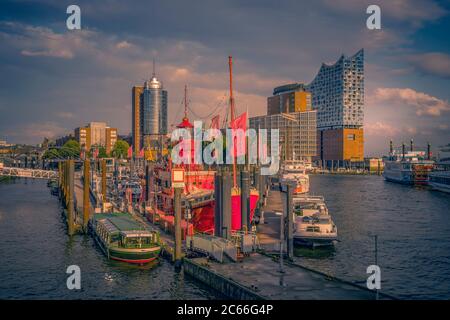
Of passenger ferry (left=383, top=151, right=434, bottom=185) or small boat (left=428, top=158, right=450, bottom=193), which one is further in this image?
passenger ferry (left=383, top=151, right=434, bottom=185)

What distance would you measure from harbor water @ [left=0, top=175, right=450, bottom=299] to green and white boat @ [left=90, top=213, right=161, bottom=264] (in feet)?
3.15

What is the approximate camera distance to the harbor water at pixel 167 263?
116 feet

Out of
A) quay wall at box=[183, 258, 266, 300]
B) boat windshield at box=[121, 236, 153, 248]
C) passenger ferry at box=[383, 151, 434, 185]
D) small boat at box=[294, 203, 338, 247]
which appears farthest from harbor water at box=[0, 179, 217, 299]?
passenger ferry at box=[383, 151, 434, 185]

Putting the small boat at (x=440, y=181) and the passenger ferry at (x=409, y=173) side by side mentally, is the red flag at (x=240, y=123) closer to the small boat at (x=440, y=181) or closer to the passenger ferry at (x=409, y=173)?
the small boat at (x=440, y=181)

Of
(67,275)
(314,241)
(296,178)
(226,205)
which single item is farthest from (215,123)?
(296,178)

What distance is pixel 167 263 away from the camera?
41688 mm

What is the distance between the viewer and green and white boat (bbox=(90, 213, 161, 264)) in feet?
134

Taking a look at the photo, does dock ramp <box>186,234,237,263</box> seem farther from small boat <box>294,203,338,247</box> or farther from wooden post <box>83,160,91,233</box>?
wooden post <box>83,160,91,233</box>

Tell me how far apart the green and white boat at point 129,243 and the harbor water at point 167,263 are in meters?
0.96

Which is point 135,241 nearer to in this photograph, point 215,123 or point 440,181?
point 215,123

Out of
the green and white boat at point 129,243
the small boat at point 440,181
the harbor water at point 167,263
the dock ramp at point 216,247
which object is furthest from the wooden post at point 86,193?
the small boat at point 440,181
